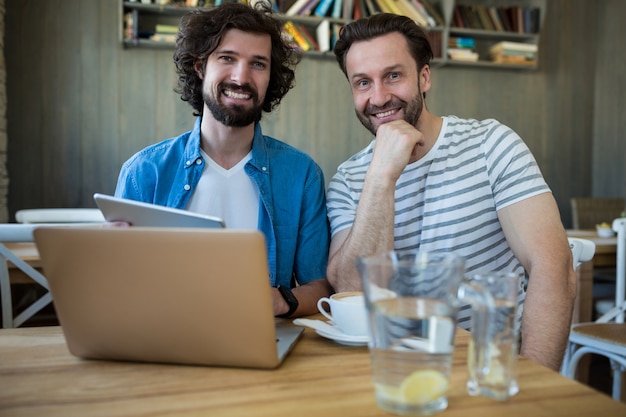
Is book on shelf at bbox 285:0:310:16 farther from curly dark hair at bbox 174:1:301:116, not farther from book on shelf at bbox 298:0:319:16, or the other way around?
curly dark hair at bbox 174:1:301:116

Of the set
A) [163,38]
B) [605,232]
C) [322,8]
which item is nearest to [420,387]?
[605,232]

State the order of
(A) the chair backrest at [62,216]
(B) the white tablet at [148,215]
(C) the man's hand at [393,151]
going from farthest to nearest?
(A) the chair backrest at [62,216] → (C) the man's hand at [393,151] → (B) the white tablet at [148,215]

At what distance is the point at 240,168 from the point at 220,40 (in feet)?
1.21

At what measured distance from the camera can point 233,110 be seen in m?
1.59

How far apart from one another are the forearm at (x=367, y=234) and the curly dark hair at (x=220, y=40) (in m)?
0.66

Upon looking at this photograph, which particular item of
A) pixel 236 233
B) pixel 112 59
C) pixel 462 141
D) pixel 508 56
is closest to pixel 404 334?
pixel 236 233

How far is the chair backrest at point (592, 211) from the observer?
3971 mm

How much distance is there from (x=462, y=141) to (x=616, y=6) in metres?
4.29

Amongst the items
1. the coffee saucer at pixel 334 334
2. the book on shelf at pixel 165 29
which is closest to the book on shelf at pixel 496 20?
the book on shelf at pixel 165 29

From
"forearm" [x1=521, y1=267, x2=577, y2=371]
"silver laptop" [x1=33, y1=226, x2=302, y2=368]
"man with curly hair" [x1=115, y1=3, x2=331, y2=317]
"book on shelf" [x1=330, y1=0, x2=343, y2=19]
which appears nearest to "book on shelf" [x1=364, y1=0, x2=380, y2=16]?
"book on shelf" [x1=330, y1=0, x2=343, y2=19]

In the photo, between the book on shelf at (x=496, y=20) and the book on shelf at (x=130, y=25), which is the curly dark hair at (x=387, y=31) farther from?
the book on shelf at (x=496, y=20)

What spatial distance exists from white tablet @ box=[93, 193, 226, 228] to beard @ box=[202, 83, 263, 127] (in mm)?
716

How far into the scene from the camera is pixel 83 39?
13.2 ft

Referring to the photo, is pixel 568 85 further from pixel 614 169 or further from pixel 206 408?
pixel 206 408
